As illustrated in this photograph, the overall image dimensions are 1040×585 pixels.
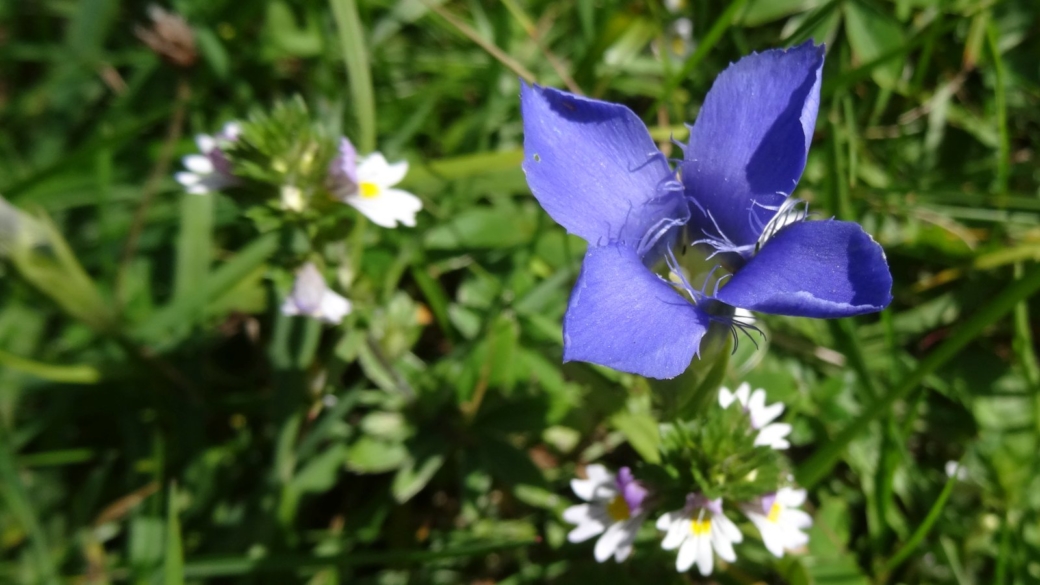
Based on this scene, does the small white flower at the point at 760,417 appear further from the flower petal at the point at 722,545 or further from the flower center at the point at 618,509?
the flower center at the point at 618,509

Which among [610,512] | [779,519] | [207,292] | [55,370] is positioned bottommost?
[779,519]

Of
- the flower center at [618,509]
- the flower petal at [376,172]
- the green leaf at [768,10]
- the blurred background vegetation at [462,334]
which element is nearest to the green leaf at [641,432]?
the blurred background vegetation at [462,334]

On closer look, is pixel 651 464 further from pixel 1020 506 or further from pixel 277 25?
pixel 277 25

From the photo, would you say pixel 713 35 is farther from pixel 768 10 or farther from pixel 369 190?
pixel 369 190

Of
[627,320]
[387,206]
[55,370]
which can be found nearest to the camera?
[627,320]

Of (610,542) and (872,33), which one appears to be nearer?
(610,542)

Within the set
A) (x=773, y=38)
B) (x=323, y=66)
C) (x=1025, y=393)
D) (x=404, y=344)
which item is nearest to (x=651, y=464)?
(x=404, y=344)

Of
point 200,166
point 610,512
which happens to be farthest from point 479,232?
point 610,512
